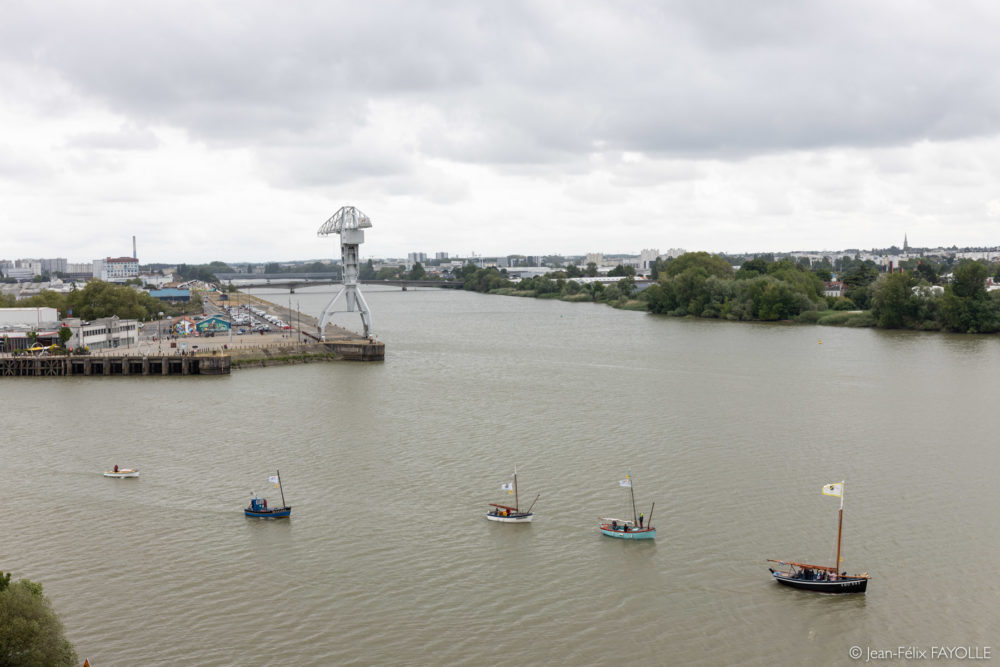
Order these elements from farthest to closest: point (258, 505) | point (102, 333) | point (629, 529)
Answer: point (102, 333), point (258, 505), point (629, 529)

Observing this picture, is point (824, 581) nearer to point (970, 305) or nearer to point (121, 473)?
point (121, 473)

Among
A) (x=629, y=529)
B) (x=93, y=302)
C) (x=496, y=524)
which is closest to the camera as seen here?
(x=629, y=529)

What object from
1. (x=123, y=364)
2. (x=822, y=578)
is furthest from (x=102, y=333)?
(x=822, y=578)

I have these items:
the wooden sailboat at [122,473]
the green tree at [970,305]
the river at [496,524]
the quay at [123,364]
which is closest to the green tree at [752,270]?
the green tree at [970,305]

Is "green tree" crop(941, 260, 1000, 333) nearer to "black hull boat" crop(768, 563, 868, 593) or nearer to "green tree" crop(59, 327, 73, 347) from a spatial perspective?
"black hull boat" crop(768, 563, 868, 593)

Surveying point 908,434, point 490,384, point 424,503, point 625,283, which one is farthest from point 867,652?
point 625,283

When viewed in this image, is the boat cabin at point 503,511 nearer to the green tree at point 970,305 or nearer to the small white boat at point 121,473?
the small white boat at point 121,473

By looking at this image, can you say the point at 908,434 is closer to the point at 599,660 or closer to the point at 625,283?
the point at 599,660
